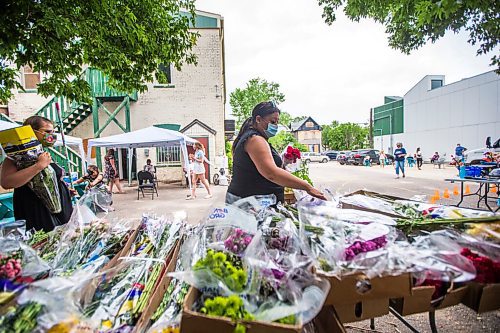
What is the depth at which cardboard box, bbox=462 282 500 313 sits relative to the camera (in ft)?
4.57

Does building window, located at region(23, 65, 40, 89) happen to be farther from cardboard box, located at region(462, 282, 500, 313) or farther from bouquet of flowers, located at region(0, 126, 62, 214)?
cardboard box, located at region(462, 282, 500, 313)

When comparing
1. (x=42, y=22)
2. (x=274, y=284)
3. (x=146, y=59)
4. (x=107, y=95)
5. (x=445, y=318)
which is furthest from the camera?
(x=107, y=95)

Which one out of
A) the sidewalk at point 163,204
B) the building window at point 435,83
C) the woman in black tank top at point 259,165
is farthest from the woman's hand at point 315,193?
the building window at point 435,83

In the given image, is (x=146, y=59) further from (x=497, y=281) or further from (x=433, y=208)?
(x=497, y=281)

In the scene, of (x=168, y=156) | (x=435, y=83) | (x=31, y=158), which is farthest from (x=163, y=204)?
(x=435, y=83)

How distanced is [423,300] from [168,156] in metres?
14.2

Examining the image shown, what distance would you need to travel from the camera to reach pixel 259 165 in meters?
2.37

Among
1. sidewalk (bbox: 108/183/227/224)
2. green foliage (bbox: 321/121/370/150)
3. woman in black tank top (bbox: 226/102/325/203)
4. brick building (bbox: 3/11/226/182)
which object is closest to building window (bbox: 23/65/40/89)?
brick building (bbox: 3/11/226/182)

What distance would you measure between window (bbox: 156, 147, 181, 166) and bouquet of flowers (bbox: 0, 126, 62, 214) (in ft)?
40.6

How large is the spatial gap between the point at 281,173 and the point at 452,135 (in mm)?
32673

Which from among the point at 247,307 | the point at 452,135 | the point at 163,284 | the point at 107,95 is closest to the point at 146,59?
the point at 163,284

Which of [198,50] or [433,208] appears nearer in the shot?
[433,208]

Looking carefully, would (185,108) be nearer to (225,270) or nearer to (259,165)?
(259,165)

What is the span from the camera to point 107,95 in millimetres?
13523
